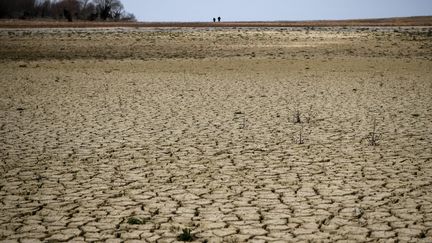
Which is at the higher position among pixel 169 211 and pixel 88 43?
pixel 88 43

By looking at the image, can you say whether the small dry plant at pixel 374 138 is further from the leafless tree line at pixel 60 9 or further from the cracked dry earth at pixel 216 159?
the leafless tree line at pixel 60 9

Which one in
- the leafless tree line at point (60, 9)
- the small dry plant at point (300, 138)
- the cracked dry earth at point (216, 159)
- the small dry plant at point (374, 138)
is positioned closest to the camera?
the cracked dry earth at point (216, 159)

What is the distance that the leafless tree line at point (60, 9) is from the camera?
7000 centimetres

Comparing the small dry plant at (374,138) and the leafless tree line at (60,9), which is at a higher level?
the leafless tree line at (60,9)

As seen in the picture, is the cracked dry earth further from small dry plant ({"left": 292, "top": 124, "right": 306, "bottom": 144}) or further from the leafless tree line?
the leafless tree line

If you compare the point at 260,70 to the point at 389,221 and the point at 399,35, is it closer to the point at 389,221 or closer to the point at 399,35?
the point at 389,221

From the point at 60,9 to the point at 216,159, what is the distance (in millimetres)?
93897

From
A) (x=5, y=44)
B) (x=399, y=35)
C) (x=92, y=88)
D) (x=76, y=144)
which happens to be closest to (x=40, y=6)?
(x=5, y=44)

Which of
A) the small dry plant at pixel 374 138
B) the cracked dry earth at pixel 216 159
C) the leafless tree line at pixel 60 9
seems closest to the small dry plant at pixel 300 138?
the cracked dry earth at pixel 216 159

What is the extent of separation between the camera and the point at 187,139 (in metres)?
6.71

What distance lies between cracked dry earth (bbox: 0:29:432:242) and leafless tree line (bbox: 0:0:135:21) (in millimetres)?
58432

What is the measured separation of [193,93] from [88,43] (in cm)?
1451

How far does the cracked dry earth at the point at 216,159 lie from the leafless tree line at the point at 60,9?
58432 millimetres

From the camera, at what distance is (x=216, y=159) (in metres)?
5.68
